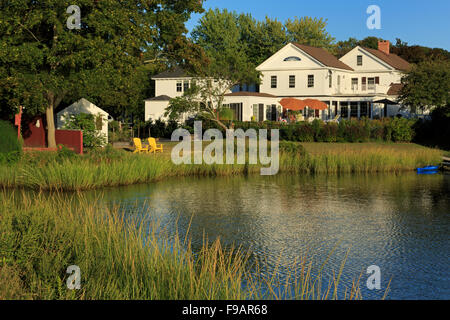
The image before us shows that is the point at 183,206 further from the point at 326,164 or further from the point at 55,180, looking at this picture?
the point at 326,164

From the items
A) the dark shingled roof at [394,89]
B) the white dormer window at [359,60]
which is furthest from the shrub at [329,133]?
the white dormer window at [359,60]

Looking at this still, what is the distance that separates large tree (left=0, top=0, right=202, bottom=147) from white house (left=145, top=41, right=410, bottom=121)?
2692cm

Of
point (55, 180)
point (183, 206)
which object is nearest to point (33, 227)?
point (183, 206)

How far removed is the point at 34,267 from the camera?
33.0 ft

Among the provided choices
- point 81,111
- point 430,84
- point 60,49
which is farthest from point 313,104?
point 60,49

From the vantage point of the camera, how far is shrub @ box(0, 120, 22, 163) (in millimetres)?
26156

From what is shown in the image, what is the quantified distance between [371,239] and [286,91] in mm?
45854

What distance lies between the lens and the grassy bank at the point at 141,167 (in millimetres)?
23469

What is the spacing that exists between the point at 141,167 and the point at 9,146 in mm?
5686

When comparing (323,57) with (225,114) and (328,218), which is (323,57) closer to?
(225,114)

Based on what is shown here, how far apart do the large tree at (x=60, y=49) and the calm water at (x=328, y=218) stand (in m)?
6.45

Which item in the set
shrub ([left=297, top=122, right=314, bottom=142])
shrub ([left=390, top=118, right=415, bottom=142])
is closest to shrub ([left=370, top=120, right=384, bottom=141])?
shrub ([left=390, top=118, right=415, bottom=142])

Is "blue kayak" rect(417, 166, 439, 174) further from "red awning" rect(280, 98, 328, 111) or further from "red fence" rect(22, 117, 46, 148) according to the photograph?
"red fence" rect(22, 117, 46, 148)

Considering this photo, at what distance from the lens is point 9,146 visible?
88.1 feet
